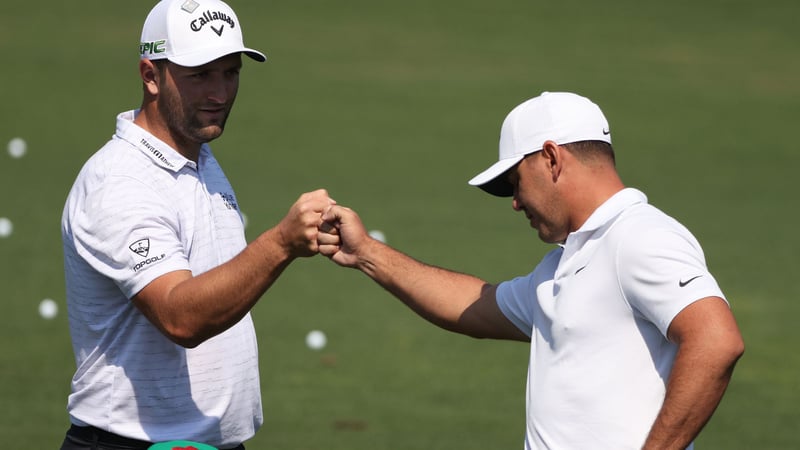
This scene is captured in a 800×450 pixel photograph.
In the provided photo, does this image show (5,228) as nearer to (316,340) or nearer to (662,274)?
(316,340)

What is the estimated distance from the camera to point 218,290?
447 cm

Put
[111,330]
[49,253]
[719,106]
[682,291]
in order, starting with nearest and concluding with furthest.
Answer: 1. [682,291]
2. [111,330]
3. [49,253]
4. [719,106]

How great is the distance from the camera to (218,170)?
214 inches

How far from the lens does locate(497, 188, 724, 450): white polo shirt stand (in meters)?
4.10

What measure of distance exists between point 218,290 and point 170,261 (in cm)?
26

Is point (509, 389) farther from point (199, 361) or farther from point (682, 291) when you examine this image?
point (682, 291)

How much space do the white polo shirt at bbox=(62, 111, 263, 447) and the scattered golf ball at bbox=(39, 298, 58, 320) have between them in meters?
6.77

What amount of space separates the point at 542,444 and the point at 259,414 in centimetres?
137

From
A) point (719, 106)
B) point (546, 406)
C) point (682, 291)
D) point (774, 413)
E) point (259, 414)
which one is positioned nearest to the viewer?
point (682, 291)

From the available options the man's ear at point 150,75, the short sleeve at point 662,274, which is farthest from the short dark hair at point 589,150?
the man's ear at point 150,75

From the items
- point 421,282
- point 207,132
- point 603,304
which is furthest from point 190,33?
point 603,304

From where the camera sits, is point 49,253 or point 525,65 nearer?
point 49,253

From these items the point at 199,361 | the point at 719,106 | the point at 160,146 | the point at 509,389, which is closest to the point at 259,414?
the point at 199,361

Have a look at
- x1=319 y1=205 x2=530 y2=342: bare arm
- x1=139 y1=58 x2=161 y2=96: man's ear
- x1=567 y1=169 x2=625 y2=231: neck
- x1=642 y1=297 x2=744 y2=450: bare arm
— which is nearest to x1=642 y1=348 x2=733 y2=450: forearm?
x1=642 y1=297 x2=744 y2=450: bare arm
